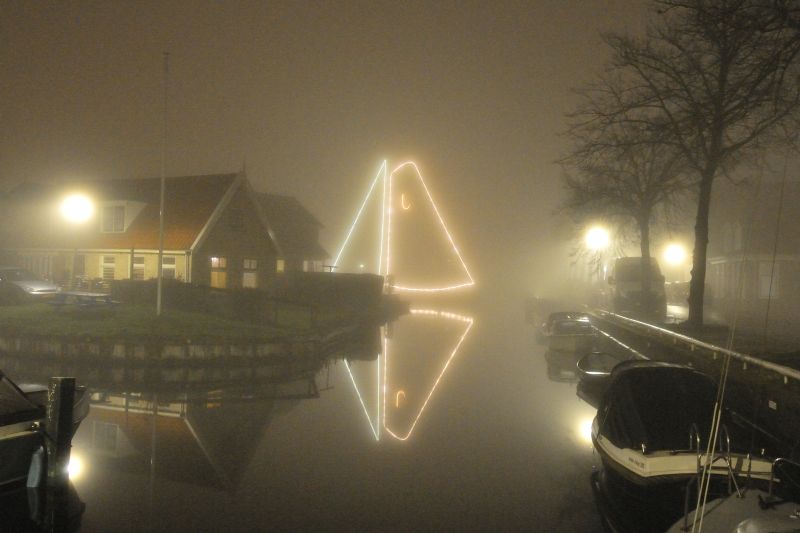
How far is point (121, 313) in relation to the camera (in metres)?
27.8

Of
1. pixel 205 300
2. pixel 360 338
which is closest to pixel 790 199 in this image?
pixel 360 338

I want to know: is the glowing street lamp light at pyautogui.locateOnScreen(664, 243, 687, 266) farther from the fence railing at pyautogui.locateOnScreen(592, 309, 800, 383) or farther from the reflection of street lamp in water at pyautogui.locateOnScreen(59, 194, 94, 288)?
the reflection of street lamp in water at pyautogui.locateOnScreen(59, 194, 94, 288)

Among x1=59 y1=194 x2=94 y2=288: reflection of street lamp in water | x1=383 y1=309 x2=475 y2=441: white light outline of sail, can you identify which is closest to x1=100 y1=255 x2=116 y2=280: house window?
x1=59 y1=194 x2=94 y2=288: reflection of street lamp in water

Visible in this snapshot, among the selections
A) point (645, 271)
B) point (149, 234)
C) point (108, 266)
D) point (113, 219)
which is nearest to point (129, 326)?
point (149, 234)

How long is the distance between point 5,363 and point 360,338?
15740 millimetres

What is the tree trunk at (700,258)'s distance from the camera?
25219 mm

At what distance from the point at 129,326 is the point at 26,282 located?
38.7 ft

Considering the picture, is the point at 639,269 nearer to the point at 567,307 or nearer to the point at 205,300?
the point at 567,307

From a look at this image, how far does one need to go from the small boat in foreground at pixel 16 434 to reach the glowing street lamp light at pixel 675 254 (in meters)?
70.6

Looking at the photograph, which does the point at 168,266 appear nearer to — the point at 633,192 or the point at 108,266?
the point at 108,266

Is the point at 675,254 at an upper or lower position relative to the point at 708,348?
upper

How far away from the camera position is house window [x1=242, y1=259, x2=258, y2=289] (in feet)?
136

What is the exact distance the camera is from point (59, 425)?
8414mm

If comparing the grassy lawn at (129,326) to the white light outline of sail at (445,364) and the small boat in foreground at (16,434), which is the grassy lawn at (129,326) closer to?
the white light outline of sail at (445,364)
